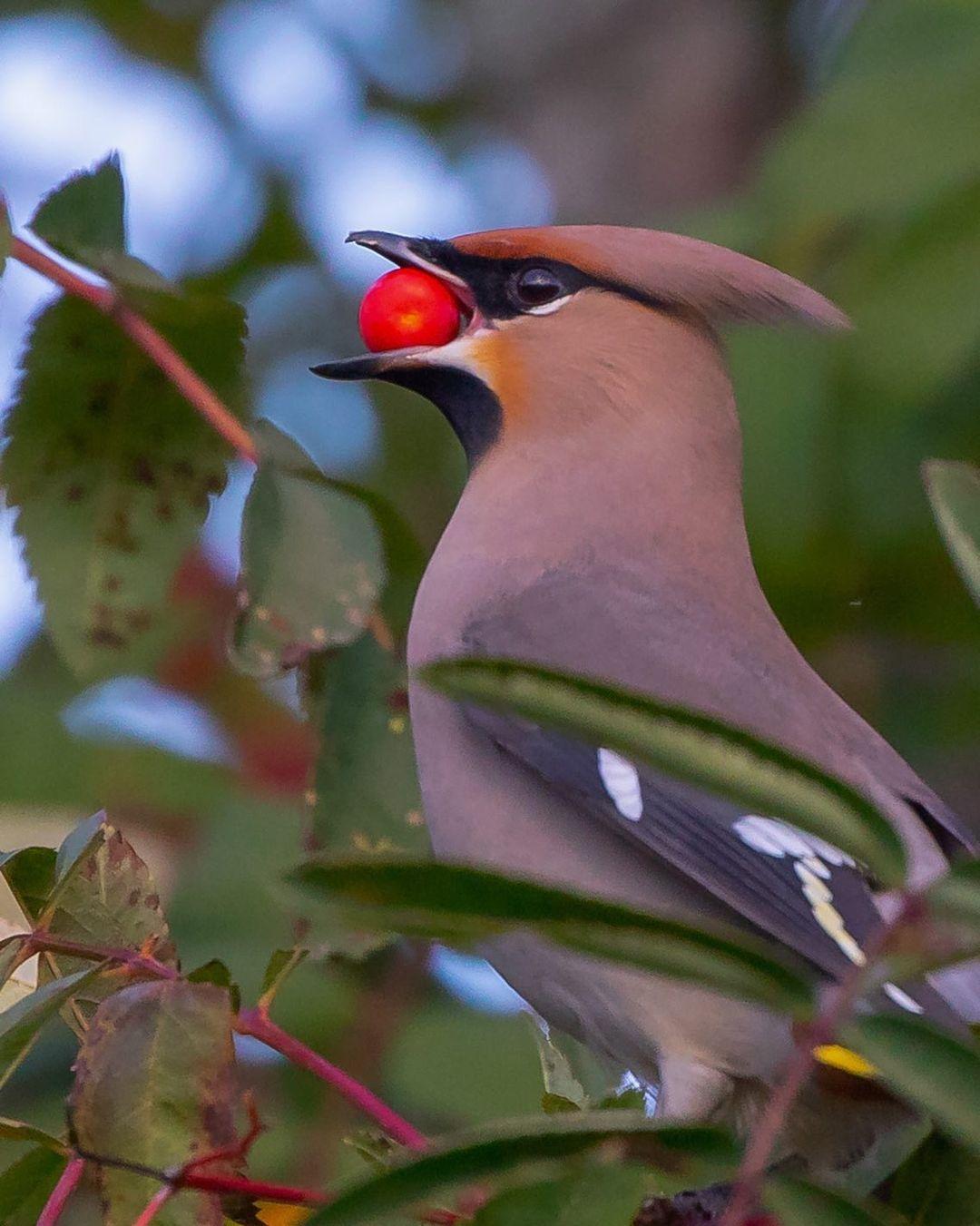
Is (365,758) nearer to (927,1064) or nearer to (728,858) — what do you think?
(728,858)

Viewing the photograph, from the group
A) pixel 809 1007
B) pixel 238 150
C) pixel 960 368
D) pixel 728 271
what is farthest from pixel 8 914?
pixel 238 150

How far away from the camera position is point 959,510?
1.65 meters

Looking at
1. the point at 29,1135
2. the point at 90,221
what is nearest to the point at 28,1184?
the point at 29,1135

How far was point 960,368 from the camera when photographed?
3.53 meters

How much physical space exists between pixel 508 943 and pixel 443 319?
0.89 m

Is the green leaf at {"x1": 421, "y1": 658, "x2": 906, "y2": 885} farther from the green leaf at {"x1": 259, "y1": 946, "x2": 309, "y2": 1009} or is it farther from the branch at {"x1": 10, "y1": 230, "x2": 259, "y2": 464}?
the branch at {"x1": 10, "y1": 230, "x2": 259, "y2": 464}

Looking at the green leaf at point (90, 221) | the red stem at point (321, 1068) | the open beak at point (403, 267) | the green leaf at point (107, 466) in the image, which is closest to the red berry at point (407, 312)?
the open beak at point (403, 267)

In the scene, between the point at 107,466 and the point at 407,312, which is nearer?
the point at 107,466

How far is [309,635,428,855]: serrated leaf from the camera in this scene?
2.46m

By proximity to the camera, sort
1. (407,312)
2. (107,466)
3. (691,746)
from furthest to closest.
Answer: (407,312)
(107,466)
(691,746)

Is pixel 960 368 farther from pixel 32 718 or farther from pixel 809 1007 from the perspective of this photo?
pixel 809 1007

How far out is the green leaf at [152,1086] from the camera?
1720 mm

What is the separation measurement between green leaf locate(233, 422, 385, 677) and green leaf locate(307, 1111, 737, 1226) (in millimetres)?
1046

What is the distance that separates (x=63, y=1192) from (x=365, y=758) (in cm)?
84
